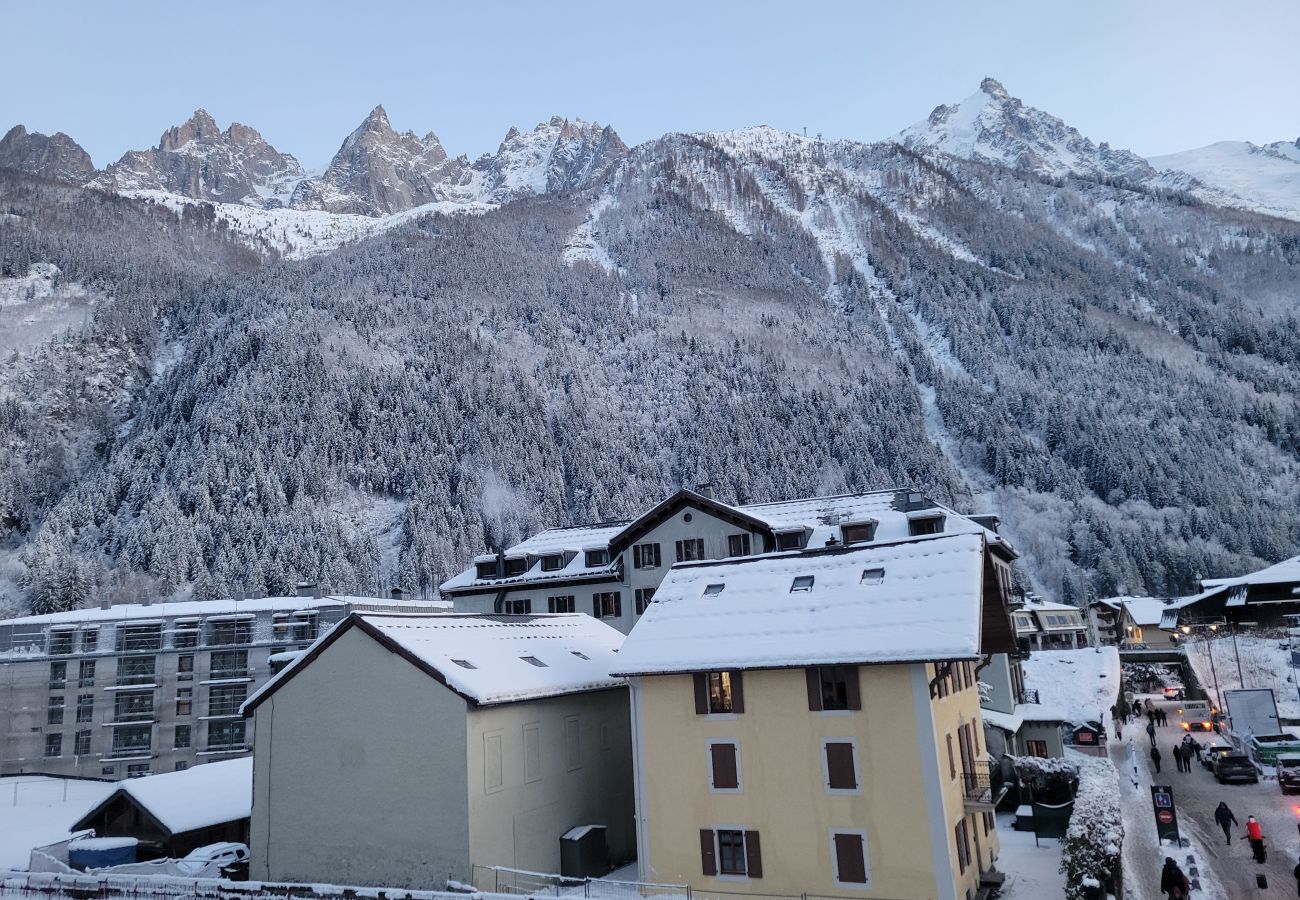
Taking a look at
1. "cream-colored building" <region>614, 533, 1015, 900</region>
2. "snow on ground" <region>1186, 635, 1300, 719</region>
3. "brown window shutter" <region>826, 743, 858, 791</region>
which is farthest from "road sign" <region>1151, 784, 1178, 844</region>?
"snow on ground" <region>1186, 635, 1300, 719</region>

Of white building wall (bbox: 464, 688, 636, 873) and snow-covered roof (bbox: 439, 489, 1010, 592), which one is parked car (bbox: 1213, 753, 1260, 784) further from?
white building wall (bbox: 464, 688, 636, 873)

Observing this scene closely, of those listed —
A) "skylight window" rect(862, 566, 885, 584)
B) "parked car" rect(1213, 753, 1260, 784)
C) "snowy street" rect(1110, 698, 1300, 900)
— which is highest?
"skylight window" rect(862, 566, 885, 584)

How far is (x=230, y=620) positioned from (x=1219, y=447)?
20703 cm

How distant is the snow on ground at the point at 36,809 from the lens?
46072 mm

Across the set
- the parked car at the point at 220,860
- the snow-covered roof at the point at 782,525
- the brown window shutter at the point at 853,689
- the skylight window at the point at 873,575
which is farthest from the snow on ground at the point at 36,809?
the skylight window at the point at 873,575

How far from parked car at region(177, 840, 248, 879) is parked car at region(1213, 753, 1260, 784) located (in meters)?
49.5

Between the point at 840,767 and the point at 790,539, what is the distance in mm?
26837

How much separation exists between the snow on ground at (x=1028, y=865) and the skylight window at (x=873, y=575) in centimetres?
1102

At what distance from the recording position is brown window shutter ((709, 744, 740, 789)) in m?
27.8

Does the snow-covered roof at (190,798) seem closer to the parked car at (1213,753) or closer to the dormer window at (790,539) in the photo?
the dormer window at (790,539)

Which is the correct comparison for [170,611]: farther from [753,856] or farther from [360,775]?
[753,856]

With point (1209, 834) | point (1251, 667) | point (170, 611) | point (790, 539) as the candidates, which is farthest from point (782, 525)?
point (170, 611)

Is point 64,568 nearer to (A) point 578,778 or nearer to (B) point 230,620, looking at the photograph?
(B) point 230,620

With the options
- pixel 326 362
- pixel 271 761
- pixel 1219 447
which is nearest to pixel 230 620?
pixel 271 761
